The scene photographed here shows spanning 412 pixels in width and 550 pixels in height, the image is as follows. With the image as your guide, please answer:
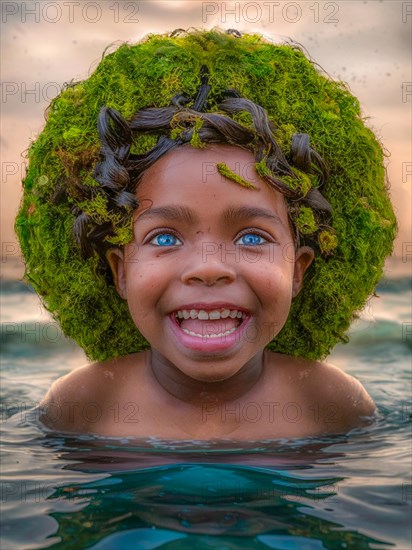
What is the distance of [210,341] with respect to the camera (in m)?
3.41

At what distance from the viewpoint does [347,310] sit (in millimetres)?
3943

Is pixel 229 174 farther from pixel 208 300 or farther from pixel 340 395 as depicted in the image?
pixel 340 395

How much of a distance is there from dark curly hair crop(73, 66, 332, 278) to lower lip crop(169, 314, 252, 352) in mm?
498

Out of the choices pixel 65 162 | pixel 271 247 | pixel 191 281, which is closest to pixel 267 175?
pixel 271 247

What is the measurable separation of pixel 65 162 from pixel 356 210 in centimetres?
126

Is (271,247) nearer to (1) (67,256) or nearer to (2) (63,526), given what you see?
(1) (67,256)

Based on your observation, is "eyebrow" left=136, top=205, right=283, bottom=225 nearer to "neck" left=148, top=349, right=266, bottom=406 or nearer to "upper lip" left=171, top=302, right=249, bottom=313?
"upper lip" left=171, top=302, right=249, bottom=313

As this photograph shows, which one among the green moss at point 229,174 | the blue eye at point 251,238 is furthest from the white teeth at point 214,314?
the green moss at point 229,174

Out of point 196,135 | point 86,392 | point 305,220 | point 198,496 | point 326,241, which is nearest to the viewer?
point 198,496

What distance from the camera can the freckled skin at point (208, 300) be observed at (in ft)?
10.8

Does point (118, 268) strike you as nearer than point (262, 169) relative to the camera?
No

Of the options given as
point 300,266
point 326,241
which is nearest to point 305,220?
point 326,241

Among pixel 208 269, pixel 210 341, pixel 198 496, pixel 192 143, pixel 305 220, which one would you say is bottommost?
pixel 198 496

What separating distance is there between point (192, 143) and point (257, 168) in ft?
0.89
